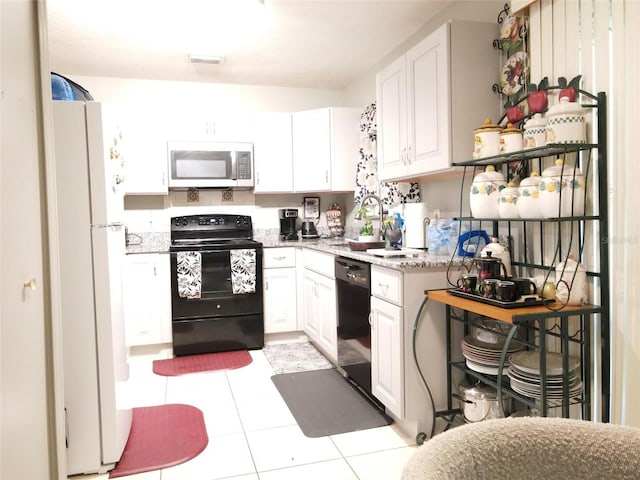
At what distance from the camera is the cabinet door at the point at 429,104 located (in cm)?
254

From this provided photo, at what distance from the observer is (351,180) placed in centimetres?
452

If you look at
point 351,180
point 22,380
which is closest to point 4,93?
point 22,380

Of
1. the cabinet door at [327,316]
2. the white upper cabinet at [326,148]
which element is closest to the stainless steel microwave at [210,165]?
the white upper cabinet at [326,148]

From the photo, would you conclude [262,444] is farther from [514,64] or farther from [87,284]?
[514,64]

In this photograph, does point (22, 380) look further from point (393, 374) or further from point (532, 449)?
point (393, 374)

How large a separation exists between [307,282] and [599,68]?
282 cm

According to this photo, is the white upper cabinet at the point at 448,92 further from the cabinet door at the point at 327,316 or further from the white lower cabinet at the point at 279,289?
the white lower cabinet at the point at 279,289

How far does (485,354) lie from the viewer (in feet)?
7.16

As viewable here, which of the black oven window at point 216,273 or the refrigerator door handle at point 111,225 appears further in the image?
the black oven window at point 216,273

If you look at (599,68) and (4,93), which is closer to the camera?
(4,93)

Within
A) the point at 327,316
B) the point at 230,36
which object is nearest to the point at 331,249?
the point at 327,316

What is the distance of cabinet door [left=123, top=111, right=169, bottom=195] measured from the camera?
13.7ft

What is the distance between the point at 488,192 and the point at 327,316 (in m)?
1.80

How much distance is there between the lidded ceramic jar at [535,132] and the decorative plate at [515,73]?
1.07 ft
